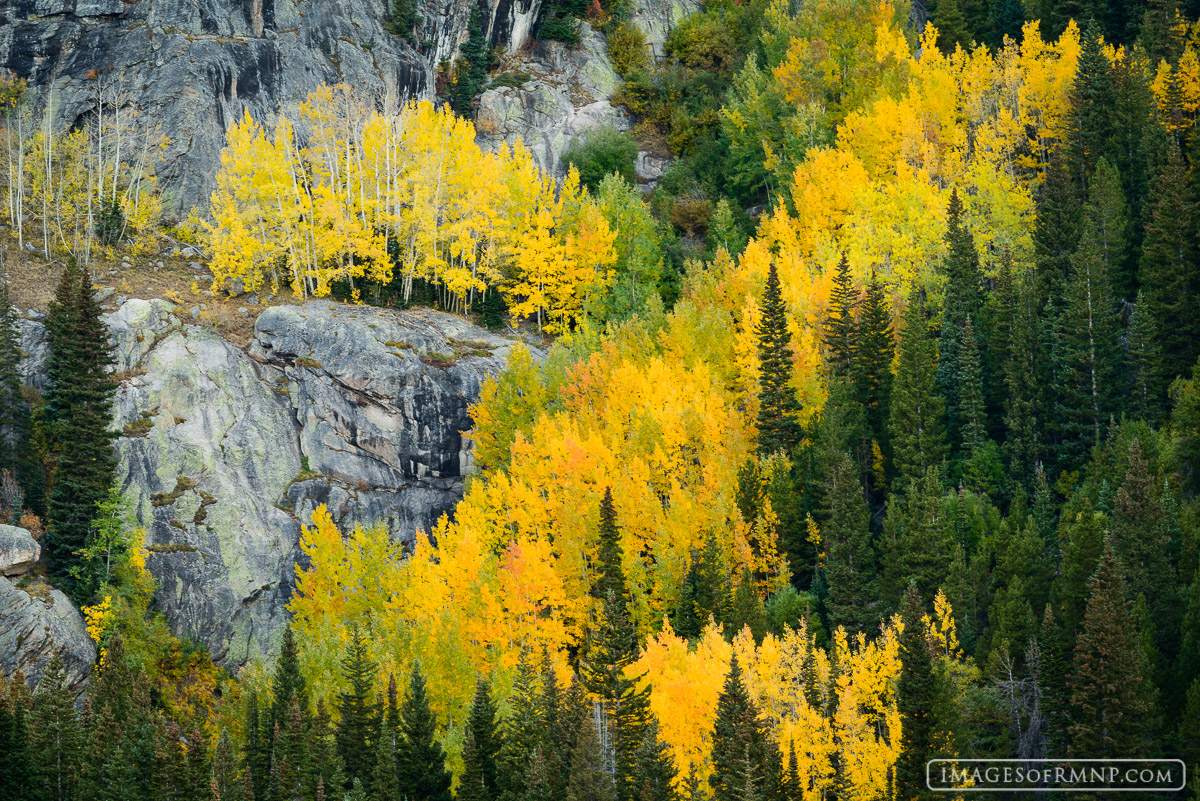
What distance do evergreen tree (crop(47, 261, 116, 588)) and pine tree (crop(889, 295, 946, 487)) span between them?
3794 centimetres

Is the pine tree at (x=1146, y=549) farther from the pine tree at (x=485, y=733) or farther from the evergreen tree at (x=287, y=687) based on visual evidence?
the evergreen tree at (x=287, y=687)

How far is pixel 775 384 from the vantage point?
60250 mm

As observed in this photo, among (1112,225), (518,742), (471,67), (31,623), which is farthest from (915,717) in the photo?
(471,67)

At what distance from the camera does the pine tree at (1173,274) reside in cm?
5959

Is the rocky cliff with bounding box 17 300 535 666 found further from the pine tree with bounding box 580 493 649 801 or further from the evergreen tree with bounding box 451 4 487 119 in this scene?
the evergreen tree with bounding box 451 4 487 119

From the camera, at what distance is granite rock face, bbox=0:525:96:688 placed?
53.8m

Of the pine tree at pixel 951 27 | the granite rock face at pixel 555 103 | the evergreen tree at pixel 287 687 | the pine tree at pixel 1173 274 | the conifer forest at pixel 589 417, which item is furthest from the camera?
the pine tree at pixel 951 27

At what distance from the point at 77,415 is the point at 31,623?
1057cm

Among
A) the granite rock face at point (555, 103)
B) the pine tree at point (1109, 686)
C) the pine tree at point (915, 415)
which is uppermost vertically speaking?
the granite rock face at point (555, 103)

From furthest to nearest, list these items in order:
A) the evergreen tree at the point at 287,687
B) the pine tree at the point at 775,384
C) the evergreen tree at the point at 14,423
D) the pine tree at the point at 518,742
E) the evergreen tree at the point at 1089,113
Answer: the evergreen tree at the point at 1089,113
the pine tree at the point at 775,384
the evergreen tree at the point at 14,423
the evergreen tree at the point at 287,687
the pine tree at the point at 518,742

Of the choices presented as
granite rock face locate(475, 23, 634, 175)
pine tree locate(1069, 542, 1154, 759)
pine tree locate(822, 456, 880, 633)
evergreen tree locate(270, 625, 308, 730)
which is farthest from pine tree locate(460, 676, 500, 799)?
granite rock face locate(475, 23, 634, 175)

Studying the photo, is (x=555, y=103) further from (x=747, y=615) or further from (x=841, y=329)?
(x=747, y=615)

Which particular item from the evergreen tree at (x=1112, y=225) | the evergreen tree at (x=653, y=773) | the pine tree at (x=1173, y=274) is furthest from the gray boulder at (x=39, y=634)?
the evergreen tree at (x=1112, y=225)

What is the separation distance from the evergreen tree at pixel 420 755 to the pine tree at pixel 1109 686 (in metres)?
23.6
